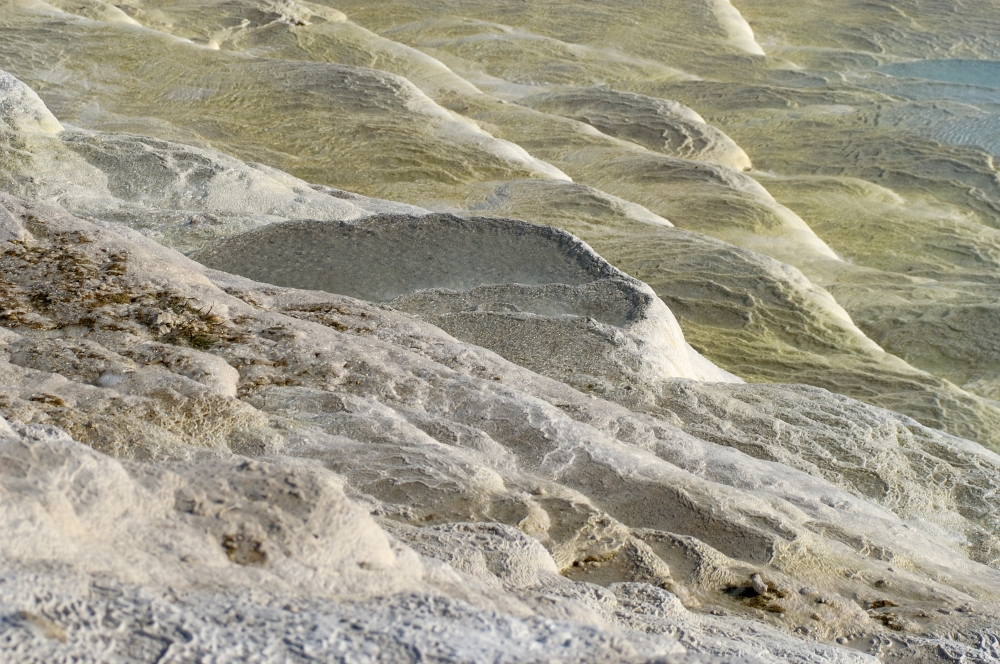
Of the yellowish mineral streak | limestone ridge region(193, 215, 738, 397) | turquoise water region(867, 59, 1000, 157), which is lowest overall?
the yellowish mineral streak

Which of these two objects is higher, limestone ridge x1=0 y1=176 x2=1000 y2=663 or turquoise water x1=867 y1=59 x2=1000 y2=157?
limestone ridge x1=0 y1=176 x2=1000 y2=663

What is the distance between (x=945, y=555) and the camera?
4066mm

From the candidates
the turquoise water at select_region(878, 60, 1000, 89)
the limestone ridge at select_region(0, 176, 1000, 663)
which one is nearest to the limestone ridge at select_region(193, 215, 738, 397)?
the limestone ridge at select_region(0, 176, 1000, 663)

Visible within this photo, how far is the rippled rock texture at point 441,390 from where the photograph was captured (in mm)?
1839

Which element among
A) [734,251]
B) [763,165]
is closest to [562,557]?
[734,251]

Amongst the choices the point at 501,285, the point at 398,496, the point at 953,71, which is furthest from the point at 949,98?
the point at 398,496

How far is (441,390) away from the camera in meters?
3.82

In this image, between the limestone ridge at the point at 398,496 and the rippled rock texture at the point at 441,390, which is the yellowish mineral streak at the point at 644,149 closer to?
the rippled rock texture at the point at 441,390

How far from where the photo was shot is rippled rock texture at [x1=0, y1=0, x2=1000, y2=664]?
6.03 ft

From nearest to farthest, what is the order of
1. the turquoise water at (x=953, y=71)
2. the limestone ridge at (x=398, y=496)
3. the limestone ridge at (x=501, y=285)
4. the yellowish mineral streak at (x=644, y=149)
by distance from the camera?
1. the limestone ridge at (x=398, y=496)
2. the limestone ridge at (x=501, y=285)
3. the yellowish mineral streak at (x=644, y=149)
4. the turquoise water at (x=953, y=71)

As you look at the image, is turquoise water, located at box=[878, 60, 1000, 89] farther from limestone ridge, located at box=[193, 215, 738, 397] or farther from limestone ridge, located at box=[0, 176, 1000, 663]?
limestone ridge, located at box=[0, 176, 1000, 663]

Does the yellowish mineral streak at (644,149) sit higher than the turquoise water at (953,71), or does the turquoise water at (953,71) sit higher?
the turquoise water at (953,71)

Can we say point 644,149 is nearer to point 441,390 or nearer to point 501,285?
point 501,285

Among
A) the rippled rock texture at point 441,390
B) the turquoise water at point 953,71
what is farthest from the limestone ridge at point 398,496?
the turquoise water at point 953,71
